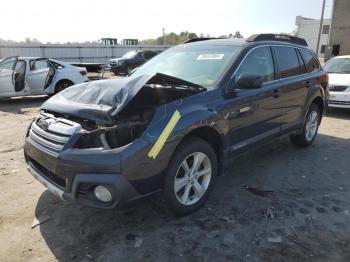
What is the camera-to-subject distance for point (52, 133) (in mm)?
3271

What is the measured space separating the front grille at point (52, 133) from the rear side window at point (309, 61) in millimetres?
4233

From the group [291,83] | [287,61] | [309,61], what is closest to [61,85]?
[309,61]

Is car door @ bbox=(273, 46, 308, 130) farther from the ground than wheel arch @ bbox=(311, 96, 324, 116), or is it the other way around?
car door @ bbox=(273, 46, 308, 130)

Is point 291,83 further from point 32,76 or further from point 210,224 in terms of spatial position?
point 32,76

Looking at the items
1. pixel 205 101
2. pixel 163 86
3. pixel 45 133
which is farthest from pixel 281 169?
pixel 45 133

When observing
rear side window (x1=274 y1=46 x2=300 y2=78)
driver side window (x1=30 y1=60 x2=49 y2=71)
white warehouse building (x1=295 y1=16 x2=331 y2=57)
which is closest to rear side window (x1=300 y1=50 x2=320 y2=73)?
rear side window (x1=274 y1=46 x2=300 y2=78)

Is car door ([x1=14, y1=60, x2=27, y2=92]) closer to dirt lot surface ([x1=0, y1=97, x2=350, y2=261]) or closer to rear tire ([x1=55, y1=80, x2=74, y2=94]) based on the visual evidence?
rear tire ([x1=55, y1=80, x2=74, y2=94])

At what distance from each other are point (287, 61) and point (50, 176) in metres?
3.80

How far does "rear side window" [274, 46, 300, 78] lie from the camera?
498cm

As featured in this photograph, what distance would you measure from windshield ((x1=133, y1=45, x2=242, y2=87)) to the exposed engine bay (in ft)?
1.61

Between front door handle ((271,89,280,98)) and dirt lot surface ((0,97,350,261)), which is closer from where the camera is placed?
dirt lot surface ((0,97,350,261))

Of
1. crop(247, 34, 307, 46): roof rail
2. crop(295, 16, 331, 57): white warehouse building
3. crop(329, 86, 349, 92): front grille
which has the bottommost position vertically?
crop(329, 86, 349, 92): front grille

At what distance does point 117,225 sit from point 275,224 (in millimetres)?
1628

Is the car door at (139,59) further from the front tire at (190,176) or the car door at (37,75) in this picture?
the front tire at (190,176)
